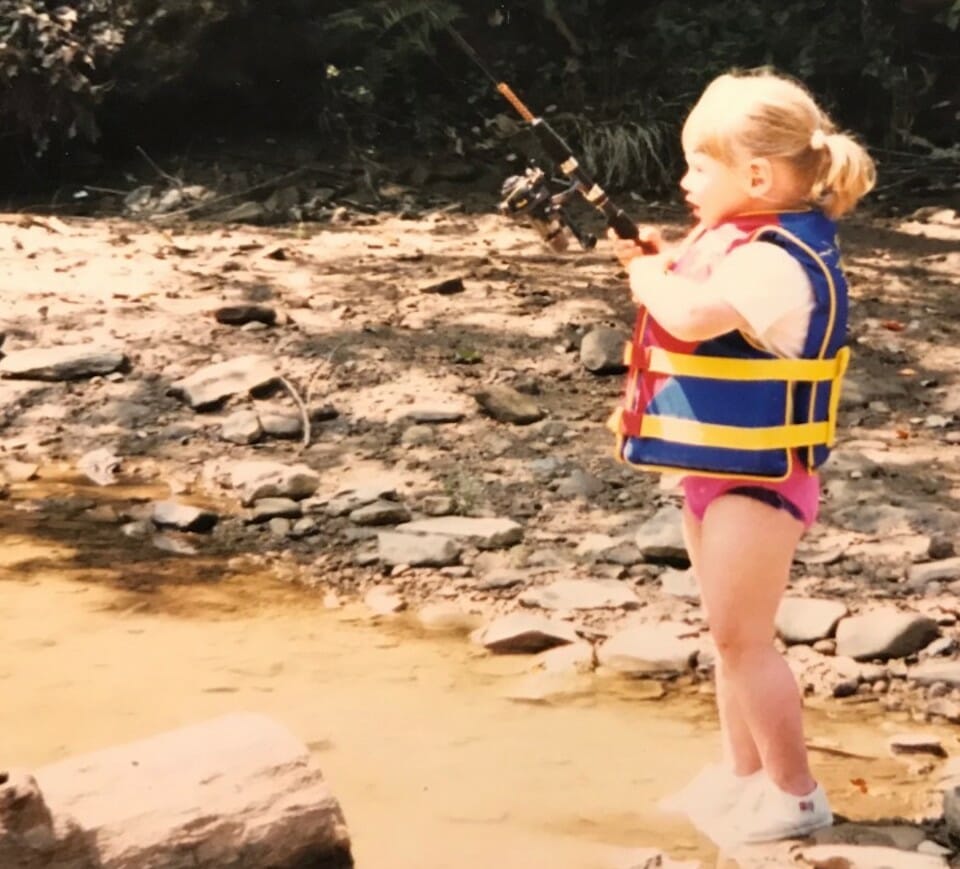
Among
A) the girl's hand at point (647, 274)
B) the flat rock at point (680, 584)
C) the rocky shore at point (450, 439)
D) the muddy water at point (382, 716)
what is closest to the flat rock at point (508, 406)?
the rocky shore at point (450, 439)

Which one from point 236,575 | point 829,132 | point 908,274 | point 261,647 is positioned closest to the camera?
point 829,132

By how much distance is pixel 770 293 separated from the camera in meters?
2.86

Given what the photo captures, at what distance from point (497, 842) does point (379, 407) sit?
3.21 meters

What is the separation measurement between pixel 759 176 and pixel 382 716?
1662 millimetres

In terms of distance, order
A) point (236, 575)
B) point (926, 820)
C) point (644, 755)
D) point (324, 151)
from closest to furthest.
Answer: point (926, 820), point (644, 755), point (236, 575), point (324, 151)

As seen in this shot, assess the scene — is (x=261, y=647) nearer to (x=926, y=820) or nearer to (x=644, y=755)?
(x=644, y=755)

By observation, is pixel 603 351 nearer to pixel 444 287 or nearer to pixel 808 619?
pixel 444 287

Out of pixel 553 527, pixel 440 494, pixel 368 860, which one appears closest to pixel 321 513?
pixel 440 494

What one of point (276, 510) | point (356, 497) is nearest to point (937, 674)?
point (356, 497)

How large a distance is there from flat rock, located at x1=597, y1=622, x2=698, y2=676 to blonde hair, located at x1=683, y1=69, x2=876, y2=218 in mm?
1559

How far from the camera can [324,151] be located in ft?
34.2

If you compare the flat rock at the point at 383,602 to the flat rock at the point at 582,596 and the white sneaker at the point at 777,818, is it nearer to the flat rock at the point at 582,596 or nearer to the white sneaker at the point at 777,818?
the flat rock at the point at 582,596

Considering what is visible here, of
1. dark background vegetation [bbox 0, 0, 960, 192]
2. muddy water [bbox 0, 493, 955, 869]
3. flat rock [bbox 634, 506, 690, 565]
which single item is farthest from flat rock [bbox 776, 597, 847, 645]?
dark background vegetation [bbox 0, 0, 960, 192]

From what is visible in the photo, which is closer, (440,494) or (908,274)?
(440,494)
